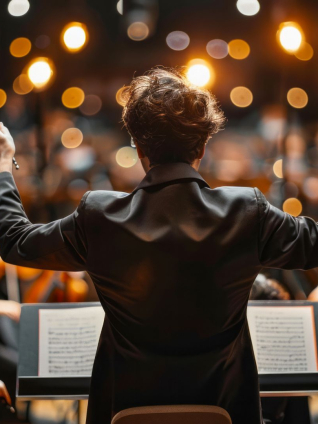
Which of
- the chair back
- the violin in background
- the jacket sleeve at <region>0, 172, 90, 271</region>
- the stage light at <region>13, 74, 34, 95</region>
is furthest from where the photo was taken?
the stage light at <region>13, 74, 34, 95</region>

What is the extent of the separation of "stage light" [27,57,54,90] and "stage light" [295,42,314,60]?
1.30 metres

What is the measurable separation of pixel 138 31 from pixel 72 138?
0.66m

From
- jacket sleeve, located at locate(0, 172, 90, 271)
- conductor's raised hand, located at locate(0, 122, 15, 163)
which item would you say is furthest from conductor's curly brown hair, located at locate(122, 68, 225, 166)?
conductor's raised hand, located at locate(0, 122, 15, 163)

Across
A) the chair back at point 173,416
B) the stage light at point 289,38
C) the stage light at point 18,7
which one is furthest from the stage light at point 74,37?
the chair back at point 173,416

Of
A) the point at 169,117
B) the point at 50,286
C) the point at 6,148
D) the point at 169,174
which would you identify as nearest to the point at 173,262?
the point at 169,174

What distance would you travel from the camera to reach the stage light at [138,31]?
8.57 ft

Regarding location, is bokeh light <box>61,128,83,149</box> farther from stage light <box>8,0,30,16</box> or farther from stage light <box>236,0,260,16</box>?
stage light <box>236,0,260,16</box>

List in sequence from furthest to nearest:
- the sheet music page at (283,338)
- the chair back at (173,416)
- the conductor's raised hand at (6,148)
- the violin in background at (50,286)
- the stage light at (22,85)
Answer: the stage light at (22,85) < the violin in background at (50,286) < the sheet music page at (283,338) < the conductor's raised hand at (6,148) < the chair back at (173,416)

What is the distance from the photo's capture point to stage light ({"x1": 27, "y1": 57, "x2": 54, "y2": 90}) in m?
2.58

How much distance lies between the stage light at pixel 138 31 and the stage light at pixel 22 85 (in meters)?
0.58

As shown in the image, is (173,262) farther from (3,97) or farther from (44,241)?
(3,97)

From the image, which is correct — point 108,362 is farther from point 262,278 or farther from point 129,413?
point 262,278

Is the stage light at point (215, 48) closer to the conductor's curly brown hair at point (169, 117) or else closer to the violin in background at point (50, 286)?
the violin in background at point (50, 286)

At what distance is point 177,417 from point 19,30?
2.27 metres
